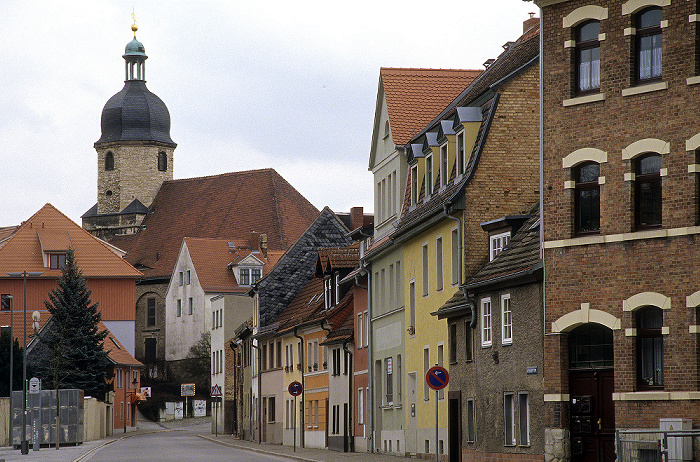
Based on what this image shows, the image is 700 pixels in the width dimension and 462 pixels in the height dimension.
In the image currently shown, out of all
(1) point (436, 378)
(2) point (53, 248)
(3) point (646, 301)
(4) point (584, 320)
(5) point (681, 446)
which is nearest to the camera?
(5) point (681, 446)

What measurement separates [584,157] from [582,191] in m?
0.69

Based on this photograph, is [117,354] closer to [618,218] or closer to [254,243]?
[254,243]

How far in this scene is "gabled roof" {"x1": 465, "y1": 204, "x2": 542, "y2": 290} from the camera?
85.1ft

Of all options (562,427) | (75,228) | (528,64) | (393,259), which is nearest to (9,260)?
(75,228)

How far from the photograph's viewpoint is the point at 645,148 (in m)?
23.5

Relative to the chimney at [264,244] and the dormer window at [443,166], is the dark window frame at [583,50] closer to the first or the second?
the dormer window at [443,166]

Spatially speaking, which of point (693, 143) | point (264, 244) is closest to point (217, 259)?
point (264, 244)

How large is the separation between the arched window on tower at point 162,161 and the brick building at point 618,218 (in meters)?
105

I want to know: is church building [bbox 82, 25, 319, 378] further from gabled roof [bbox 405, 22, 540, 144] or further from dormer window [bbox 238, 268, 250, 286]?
gabled roof [bbox 405, 22, 540, 144]

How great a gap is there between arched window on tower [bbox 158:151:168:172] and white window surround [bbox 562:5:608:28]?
4151 inches

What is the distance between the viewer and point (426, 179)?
3666 centimetres

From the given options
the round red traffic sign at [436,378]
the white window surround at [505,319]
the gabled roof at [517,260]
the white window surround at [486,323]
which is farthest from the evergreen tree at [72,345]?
the round red traffic sign at [436,378]

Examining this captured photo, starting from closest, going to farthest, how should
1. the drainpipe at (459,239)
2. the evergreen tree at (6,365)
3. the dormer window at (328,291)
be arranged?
the drainpipe at (459,239) → the dormer window at (328,291) → the evergreen tree at (6,365)

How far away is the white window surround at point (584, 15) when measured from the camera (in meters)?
24.3
